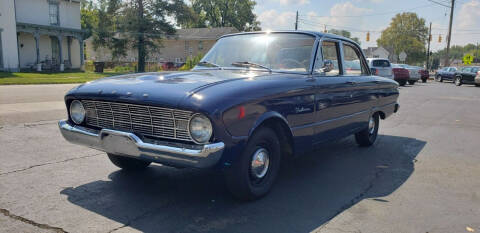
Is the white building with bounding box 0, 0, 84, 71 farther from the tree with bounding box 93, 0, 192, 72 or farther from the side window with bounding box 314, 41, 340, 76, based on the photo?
the side window with bounding box 314, 41, 340, 76

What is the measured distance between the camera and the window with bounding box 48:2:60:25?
2931cm

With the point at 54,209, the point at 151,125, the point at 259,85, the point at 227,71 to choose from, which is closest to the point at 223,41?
the point at 227,71

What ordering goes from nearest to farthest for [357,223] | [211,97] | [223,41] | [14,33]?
[211,97] < [357,223] < [223,41] < [14,33]

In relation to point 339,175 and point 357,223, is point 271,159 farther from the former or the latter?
point 339,175

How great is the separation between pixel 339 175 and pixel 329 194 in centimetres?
77

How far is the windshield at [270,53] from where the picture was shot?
4.52m

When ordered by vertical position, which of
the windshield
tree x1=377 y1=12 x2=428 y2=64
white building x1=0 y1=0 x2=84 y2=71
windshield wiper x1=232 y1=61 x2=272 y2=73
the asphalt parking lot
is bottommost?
the asphalt parking lot

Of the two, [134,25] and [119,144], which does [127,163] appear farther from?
[134,25]

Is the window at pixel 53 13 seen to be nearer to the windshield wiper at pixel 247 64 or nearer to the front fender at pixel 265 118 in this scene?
the windshield wiper at pixel 247 64

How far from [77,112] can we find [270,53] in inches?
87.8

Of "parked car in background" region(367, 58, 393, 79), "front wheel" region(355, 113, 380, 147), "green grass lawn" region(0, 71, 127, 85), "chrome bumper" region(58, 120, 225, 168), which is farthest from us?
"parked car in background" region(367, 58, 393, 79)

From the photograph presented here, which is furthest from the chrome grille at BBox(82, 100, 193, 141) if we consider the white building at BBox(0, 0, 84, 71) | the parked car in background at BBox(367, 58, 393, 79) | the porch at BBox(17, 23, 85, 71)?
the porch at BBox(17, 23, 85, 71)

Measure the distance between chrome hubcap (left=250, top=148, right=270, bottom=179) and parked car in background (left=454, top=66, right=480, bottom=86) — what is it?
26.5 metres

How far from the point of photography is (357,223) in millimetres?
3398
